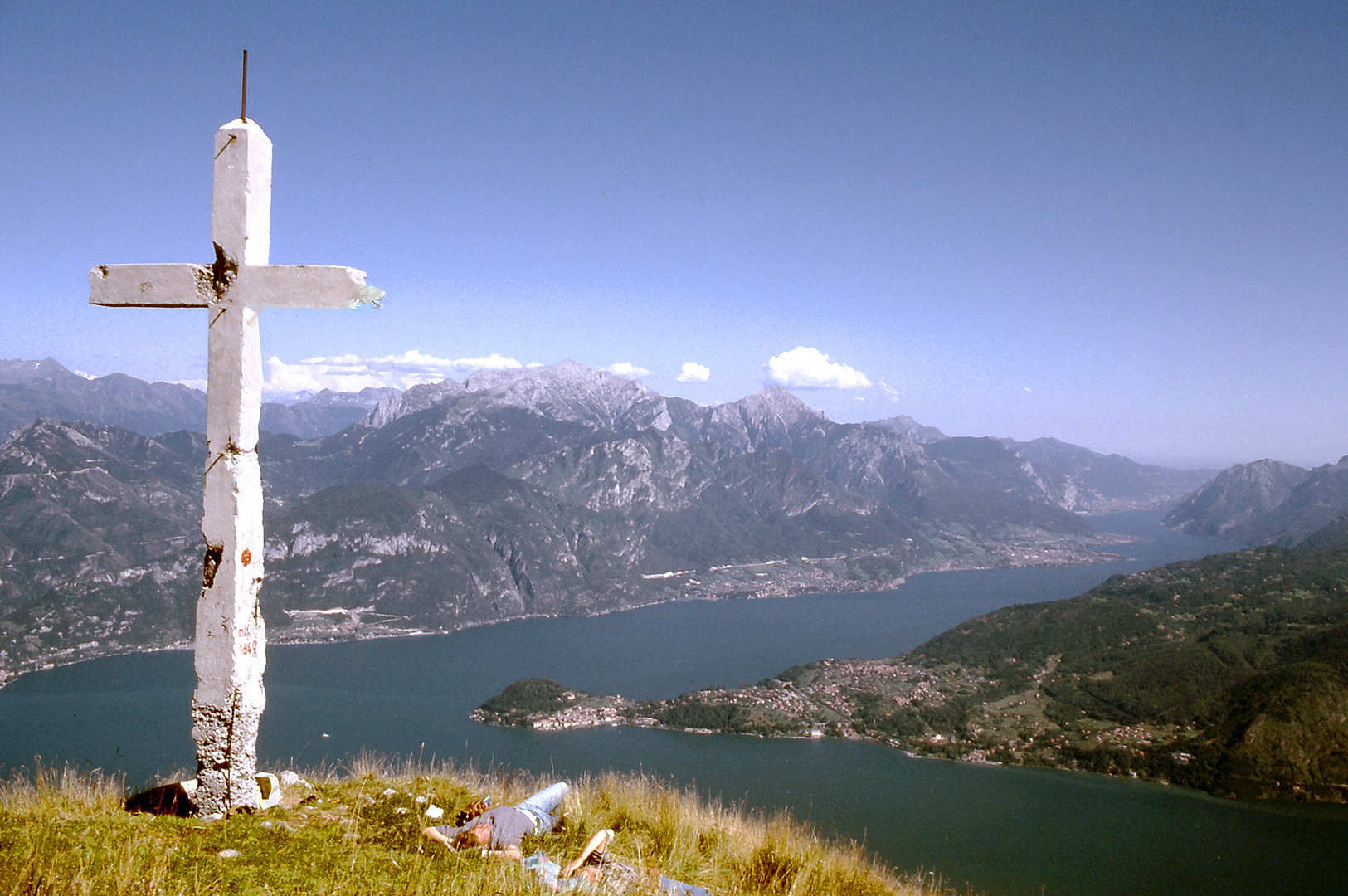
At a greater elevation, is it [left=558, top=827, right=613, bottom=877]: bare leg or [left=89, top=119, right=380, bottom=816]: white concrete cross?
[left=89, top=119, right=380, bottom=816]: white concrete cross

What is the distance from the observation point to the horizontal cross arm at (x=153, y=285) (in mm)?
6328

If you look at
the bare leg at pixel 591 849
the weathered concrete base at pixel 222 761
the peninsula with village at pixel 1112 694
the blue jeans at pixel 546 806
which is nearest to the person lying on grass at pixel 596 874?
the bare leg at pixel 591 849

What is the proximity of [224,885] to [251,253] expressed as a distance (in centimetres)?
474

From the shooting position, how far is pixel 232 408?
6.23m

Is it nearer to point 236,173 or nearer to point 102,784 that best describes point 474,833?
point 102,784

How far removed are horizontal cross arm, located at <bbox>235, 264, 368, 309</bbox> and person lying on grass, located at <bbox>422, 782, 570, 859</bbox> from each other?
4233 millimetres

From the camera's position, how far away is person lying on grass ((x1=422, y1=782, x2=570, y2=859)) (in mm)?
5457

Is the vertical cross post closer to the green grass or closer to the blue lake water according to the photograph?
the green grass

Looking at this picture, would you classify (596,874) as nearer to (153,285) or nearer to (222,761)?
(222,761)

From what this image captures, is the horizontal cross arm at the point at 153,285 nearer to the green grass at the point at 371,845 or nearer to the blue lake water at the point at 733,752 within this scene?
the green grass at the point at 371,845

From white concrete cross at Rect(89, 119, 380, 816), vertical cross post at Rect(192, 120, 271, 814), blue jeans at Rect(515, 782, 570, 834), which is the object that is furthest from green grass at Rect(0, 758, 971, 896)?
white concrete cross at Rect(89, 119, 380, 816)

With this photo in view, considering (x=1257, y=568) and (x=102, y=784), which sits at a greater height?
(x=102, y=784)

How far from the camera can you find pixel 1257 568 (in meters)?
109

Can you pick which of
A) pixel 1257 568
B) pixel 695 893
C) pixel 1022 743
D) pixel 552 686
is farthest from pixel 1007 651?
pixel 695 893
